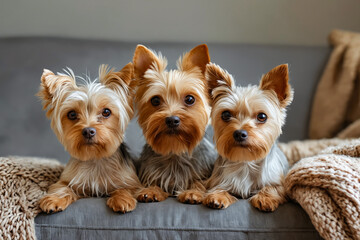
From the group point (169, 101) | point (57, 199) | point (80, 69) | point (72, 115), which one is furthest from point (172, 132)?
point (80, 69)

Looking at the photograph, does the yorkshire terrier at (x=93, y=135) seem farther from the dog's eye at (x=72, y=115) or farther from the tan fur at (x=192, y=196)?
the tan fur at (x=192, y=196)

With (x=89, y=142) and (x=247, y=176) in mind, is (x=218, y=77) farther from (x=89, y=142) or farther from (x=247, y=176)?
(x=89, y=142)

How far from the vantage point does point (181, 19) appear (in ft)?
10.6

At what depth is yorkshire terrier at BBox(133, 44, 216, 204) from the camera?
179cm

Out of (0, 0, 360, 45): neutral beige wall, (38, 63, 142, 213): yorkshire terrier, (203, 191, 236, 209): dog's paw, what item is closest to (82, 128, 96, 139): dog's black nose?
(38, 63, 142, 213): yorkshire terrier

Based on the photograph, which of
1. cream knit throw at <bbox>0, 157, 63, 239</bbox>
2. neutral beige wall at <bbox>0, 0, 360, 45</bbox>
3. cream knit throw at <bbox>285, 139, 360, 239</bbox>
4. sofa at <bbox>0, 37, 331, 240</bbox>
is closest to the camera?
cream knit throw at <bbox>285, 139, 360, 239</bbox>

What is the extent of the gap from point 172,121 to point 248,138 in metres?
0.34

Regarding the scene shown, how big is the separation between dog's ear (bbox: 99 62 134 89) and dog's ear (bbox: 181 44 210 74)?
0.87ft

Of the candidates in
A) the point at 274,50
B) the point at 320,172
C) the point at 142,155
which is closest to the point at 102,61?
the point at 142,155

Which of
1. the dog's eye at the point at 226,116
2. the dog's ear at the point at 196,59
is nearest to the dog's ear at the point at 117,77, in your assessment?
the dog's ear at the point at 196,59

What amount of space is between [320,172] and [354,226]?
240 millimetres

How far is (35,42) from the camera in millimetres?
2756

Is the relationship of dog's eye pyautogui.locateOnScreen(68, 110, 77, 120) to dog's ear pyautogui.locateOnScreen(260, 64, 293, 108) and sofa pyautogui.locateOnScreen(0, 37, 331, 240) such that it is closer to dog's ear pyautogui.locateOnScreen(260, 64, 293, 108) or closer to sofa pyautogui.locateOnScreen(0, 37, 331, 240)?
sofa pyautogui.locateOnScreen(0, 37, 331, 240)

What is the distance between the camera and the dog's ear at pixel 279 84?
1751 mm
